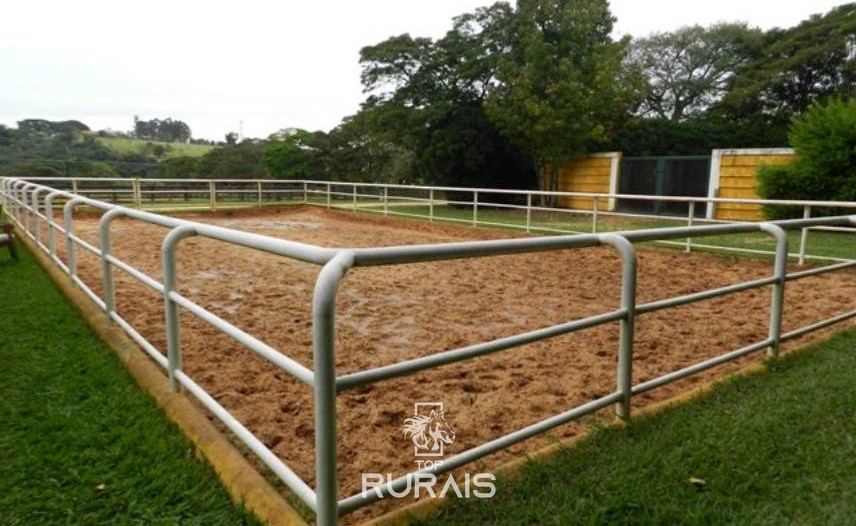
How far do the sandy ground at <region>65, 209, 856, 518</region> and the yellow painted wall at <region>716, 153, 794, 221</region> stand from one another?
18.7ft

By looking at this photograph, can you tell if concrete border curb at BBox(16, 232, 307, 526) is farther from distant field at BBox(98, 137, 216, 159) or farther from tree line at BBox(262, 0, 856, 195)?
distant field at BBox(98, 137, 216, 159)

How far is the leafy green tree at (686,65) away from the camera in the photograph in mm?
30406

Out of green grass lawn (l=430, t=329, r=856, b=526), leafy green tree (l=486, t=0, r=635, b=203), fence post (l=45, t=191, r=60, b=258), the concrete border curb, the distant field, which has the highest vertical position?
leafy green tree (l=486, t=0, r=635, b=203)

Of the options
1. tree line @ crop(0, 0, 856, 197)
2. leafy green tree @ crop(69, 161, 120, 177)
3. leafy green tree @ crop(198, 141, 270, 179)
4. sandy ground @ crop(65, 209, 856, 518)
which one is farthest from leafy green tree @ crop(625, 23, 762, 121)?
sandy ground @ crop(65, 209, 856, 518)

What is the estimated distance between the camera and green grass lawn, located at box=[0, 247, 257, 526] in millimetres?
1830

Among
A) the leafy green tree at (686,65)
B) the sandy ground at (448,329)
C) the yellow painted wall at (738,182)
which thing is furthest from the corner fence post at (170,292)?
the leafy green tree at (686,65)

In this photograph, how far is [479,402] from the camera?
284 centimetres

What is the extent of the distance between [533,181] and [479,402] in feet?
58.3

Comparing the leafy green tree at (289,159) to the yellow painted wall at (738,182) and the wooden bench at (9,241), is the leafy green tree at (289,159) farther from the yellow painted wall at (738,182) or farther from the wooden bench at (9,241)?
the wooden bench at (9,241)

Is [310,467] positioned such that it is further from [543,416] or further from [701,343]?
[701,343]

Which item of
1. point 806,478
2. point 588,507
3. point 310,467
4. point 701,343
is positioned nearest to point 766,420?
point 806,478

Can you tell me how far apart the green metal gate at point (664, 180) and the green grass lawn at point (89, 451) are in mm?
14177

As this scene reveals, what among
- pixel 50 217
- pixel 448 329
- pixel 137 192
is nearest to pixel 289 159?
pixel 137 192

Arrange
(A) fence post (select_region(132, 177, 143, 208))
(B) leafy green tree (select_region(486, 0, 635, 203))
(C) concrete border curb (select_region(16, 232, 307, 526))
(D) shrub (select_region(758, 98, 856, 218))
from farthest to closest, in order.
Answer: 1. (B) leafy green tree (select_region(486, 0, 635, 203))
2. (A) fence post (select_region(132, 177, 143, 208))
3. (D) shrub (select_region(758, 98, 856, 218))
4. (C) concrete border curb (select_region(16, 232, 307, 526))
